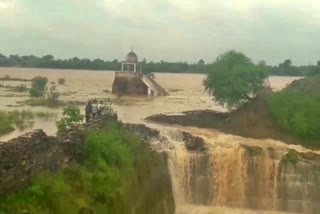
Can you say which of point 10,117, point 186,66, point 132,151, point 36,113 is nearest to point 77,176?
point 132,151

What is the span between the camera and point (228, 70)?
37.6 metres

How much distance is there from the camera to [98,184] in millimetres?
15289

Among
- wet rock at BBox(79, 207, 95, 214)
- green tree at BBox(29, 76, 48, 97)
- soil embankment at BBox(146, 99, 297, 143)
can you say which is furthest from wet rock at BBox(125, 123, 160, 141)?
green tree at BBox(29, 76, 48, 97)

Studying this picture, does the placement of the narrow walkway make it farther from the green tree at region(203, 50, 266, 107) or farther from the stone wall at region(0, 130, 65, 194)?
the stone wall at region(0, 130, 65, 194)

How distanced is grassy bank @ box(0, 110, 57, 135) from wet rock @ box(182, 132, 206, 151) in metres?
9.55

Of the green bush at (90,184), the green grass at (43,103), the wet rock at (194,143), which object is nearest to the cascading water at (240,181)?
the wet rock at (194,143)

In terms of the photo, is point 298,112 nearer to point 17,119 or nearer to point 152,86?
point 17,119

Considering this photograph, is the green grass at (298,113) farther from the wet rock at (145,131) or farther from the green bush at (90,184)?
the green bush at (90,184)

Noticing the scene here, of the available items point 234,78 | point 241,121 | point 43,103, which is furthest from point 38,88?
point 241,121

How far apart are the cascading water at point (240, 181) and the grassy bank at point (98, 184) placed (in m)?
3.22

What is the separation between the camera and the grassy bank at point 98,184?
40.4ft

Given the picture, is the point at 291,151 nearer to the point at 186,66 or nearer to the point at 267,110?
the point at 267,110

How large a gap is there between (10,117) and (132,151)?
57.1 feet

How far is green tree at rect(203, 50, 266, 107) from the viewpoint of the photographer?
36.9 metres
